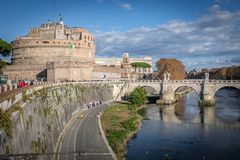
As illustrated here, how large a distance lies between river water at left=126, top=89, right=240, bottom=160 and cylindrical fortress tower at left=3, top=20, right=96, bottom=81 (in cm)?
1579

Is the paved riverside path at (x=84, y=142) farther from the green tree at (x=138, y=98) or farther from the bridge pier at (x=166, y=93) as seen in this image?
the bridge pier at (x=166, y=93)

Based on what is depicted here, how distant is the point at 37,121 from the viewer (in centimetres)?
1762

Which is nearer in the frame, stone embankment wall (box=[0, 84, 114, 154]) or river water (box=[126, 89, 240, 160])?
stone embankment wall (box=[0, 84, 114, 154])

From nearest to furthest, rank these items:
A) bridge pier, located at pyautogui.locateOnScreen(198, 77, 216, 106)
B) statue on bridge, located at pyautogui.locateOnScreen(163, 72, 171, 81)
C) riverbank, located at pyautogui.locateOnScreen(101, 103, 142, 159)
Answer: riverbank, located at pyautogui.locateOnScreen(101, 103, 142, 159) → bridge pier, located at pyautogui.locateOnScreen(198, 77, 216, 106) → statue on bridge, located at pyautogui.locateOnScreen(163, 72, 171, 81)

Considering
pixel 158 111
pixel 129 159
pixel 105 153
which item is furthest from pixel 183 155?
pixel 158 111

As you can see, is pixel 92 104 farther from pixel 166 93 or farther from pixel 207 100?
pixel 207 100

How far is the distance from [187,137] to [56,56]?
3485 centimetres

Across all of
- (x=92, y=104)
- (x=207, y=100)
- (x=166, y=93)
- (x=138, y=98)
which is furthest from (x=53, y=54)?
(x=207, y=100)

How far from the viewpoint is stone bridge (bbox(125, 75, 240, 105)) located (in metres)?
53.5

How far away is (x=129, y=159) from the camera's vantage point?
72.0 ft

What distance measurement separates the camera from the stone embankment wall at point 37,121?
40.0 ft

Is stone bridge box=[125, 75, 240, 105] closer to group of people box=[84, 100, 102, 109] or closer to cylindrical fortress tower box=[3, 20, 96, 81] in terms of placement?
cylindrical fortress tower box=[3, 20, 96, 81]

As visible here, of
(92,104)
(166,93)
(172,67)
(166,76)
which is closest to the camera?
(92,104)

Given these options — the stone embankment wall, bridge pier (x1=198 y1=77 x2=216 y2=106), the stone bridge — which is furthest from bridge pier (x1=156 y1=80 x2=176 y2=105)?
the stone embankment wall
